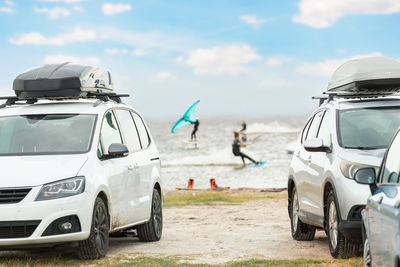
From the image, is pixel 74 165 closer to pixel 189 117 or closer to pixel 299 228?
pixel 299 228

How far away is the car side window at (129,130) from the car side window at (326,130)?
261 cm

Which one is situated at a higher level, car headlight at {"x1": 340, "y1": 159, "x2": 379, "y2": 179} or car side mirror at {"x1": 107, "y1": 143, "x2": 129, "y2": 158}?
car side mirror at {"x1": 107, "y1": 143, "x2": 129, "y2": 158}

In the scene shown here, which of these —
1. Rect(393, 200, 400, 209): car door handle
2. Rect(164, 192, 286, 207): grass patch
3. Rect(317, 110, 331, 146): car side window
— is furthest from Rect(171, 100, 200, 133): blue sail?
Rect(393, 200, 400, 209): car door handle

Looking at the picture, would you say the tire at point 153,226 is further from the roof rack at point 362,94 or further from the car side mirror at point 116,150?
the roof rack at point 362,94

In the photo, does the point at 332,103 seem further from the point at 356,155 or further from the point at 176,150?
the point at 176,150

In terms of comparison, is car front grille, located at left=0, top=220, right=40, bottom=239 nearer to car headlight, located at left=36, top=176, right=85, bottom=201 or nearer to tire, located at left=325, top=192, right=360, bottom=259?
car headlight, located at left=36, top=176, right=85, bottom=201

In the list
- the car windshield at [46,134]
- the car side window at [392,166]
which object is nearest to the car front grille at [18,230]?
the car windshield at [46,134]

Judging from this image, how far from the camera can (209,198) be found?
2409cm

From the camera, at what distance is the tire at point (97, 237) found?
9.58 meters

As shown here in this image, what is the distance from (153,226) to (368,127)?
3.71 metres

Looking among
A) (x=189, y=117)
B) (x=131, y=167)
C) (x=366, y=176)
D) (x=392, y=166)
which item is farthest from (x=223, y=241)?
(x=189, y=117)

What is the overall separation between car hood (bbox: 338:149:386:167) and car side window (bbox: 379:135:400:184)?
2.76m

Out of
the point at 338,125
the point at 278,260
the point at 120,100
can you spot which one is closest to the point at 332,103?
the point at 338,125

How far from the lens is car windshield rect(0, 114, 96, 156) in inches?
400
